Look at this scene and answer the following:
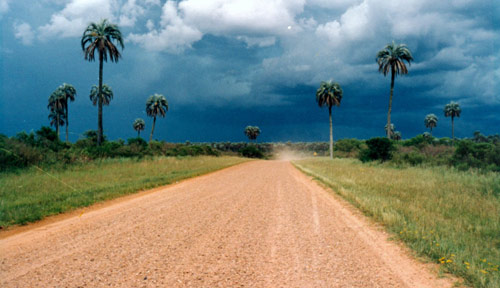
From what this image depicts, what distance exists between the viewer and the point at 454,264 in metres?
4.82

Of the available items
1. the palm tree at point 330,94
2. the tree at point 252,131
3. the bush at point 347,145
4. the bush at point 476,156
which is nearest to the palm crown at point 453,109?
the bush at point 347,145

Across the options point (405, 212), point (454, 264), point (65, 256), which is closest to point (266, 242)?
point (454, 264)

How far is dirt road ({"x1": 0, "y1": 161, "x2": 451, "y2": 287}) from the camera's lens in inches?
171

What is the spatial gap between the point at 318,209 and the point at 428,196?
16.1 ft

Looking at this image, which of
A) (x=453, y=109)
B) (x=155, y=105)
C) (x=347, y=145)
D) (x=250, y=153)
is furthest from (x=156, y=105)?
(x=453, y=109)

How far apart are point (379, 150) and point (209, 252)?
101 ft

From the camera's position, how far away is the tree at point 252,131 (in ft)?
403

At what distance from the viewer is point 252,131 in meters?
123

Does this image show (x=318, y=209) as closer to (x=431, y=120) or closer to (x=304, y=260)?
(x=304, y=260)

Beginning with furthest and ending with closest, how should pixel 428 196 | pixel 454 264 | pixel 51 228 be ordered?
pixel 428 196
pixel 51 228
pixel 454 264

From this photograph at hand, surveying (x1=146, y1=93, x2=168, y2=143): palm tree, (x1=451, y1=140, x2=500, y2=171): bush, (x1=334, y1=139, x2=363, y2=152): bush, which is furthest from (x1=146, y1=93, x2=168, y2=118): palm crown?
(x1=451, y1=140, x2=500, y2=171): bush

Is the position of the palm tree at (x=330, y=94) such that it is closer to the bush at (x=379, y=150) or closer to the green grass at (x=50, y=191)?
the bush at (x=379, y=150)

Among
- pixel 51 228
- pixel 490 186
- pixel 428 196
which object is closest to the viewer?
pixel 51 228

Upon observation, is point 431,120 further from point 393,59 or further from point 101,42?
point 101,42
